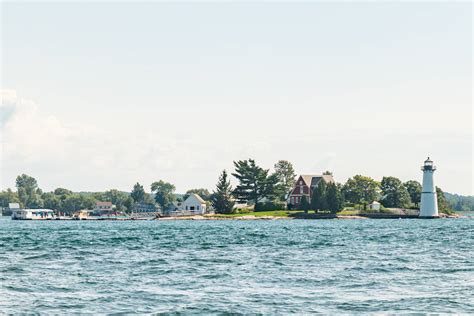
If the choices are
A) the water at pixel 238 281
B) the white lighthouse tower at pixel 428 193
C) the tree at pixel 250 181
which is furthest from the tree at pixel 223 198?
the water at pixel 238 281

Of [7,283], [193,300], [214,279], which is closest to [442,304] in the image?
[193,300]

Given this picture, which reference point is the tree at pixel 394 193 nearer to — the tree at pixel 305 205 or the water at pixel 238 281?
the tree at pixel 305 205

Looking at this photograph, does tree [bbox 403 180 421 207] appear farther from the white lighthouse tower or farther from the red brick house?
the white lighthouse tower

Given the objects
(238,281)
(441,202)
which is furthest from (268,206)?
(238,281)

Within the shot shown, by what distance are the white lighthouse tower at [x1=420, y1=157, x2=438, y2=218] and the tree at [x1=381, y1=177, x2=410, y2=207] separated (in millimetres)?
19991

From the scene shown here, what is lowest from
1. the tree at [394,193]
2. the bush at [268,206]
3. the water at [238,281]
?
the water at [238,281]

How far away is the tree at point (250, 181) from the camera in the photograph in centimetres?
18275

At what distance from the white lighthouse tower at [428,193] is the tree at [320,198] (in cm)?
2186

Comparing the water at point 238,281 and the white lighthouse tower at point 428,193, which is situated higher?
the white lighthouse tower at point 428,193

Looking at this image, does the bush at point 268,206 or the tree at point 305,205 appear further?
the bush at point 268,206

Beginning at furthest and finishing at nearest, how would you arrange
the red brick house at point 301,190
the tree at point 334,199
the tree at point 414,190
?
the tree at point 414,190 → the red brick house at point 301,190 → the tree at point 334,199

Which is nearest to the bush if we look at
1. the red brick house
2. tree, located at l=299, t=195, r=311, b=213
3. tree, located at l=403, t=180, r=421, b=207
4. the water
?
the red brick house

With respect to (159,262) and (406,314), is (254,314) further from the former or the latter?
(159,262)

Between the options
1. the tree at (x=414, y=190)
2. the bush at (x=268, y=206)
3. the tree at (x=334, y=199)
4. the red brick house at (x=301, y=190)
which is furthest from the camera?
the tree at (x=414, y=190)
